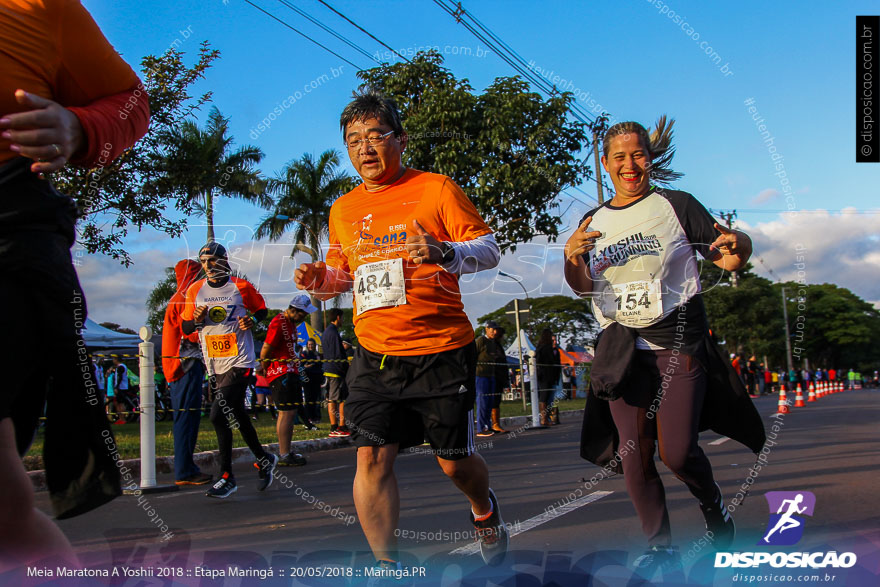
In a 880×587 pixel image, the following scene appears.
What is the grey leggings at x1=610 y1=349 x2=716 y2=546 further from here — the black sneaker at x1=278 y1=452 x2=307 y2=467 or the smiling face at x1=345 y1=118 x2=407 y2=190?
the black sneaker at x1=278 y1=452 x2=307 y2=467

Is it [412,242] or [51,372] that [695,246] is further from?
[51,372]

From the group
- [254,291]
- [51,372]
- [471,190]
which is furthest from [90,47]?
[471,190]

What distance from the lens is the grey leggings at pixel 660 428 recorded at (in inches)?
132

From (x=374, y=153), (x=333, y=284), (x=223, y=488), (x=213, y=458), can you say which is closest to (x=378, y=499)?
(x=333, y=284)

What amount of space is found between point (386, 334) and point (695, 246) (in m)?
1.47

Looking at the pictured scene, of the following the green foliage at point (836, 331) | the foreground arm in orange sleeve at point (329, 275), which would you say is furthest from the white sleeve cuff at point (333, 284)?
the green foliage at point (836, 331)

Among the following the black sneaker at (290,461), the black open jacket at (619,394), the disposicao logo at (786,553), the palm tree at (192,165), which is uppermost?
the palm tree at (192,165)

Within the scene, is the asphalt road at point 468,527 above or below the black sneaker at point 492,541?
below

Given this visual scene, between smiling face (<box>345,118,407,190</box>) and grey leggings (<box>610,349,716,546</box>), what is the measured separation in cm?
140

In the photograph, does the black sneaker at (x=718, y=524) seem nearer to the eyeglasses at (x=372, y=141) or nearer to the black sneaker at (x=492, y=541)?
the black sneaker at (x=492, y=541)

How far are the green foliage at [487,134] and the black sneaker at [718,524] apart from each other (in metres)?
9.12

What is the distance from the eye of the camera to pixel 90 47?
6.86 ft

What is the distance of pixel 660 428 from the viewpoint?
3.40 m

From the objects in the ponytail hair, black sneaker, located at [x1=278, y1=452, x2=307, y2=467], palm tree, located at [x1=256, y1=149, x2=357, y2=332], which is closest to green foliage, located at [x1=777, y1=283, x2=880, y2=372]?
palm tree, located at [x1=256, y1=149, x2=357, y2=332]
